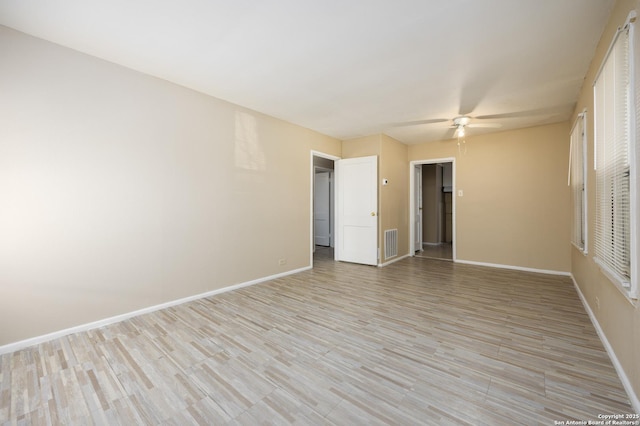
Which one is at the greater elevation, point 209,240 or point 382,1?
point 382,1

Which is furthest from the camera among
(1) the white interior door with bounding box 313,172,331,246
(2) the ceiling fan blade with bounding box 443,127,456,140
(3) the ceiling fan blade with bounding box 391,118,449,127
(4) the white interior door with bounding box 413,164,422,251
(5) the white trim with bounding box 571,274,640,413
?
(1) the white interior door with bounding box 313,172,331,246

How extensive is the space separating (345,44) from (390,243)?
4.07 m

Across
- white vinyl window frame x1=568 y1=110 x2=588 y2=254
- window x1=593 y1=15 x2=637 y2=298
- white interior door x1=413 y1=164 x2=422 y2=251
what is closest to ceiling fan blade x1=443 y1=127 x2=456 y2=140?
white interior door x1=413 y1=164 x2=422 y2=251

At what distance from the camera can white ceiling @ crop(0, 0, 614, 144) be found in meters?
2.01

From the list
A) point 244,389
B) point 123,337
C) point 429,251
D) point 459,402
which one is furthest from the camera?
point 429,251

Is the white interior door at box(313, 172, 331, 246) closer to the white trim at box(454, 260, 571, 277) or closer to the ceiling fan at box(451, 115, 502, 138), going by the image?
the white trim at box(454, 260, 571, 277)

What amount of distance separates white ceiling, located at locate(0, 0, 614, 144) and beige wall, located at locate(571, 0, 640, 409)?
16cm

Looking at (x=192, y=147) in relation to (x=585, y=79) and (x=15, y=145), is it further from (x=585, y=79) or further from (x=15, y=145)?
(x=585, y=79)

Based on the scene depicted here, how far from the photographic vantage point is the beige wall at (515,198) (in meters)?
4.64

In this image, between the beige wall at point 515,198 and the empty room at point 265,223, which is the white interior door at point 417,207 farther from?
the empty room at point 265,223

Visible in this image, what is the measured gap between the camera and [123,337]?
2.45 meters

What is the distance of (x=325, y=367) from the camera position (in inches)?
77.7

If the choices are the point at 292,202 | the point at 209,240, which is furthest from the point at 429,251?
the point at 209,240

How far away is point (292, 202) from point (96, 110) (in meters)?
2.87
